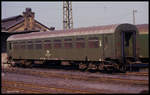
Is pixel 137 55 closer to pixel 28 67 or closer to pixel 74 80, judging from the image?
pixel 74 80

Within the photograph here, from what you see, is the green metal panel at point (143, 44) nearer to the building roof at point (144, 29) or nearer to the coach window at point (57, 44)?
the building roof at point (144, 29)

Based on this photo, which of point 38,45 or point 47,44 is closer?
point 47,44

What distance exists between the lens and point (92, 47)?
1677cm

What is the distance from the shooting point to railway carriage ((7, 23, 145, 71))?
1597 cm

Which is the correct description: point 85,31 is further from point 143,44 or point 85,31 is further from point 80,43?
point 143,44

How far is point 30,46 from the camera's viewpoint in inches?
869

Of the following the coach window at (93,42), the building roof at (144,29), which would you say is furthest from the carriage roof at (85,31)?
the building roof at (144,29)

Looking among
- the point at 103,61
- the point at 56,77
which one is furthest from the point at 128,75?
the point at 56,77

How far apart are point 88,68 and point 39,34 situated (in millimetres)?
6523

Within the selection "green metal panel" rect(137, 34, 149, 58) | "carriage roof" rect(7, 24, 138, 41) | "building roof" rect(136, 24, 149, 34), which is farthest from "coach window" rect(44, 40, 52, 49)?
"building roof" rect(136, 24, 149, 34)

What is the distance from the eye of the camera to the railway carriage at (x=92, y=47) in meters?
16.0

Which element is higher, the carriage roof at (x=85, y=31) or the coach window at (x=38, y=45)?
the carriage roof at (x=85, y=31)

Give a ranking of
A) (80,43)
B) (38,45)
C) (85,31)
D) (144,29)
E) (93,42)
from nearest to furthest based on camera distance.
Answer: (93,42) < (85,31) < (80,43) < (144,29) < (38,45)

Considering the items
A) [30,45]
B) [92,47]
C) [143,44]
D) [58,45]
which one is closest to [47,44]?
[58,45]
